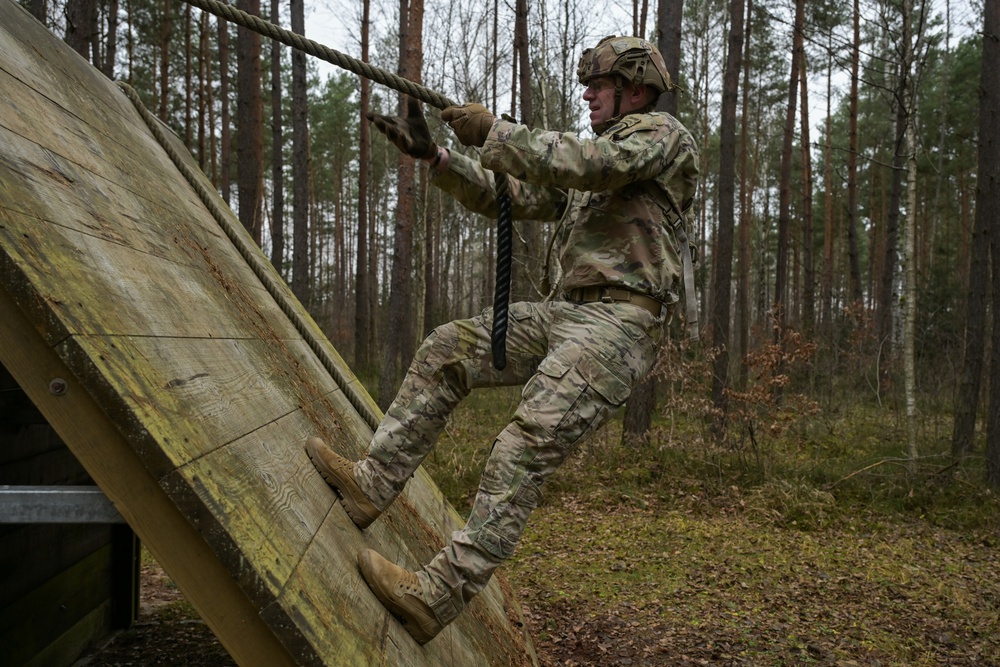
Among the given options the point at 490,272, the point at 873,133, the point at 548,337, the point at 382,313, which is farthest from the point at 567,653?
the point at 873,133

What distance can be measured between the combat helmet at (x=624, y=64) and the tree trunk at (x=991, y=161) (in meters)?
6.55

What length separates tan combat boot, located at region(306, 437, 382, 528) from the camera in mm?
2502

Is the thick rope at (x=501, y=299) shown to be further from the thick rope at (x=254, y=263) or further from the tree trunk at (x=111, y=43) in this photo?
the tree trunk at (x=111, y=43)

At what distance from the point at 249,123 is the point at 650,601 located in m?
8.97

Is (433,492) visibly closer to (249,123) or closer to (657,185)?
(657,185)

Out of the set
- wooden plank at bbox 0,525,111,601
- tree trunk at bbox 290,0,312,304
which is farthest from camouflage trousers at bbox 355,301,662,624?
tree trunk at bbox 290,0,312,304

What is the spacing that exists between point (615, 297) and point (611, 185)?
42 centimetres

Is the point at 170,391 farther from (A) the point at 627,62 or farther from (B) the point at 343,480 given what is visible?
(A) the point at 627,62

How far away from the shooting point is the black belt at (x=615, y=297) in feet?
8.84

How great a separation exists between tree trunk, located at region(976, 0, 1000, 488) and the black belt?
6.66m

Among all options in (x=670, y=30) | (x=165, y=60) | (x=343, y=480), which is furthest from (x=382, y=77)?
(x=165, y=60)

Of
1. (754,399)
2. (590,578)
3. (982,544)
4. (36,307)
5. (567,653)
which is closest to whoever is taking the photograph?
(36,307)

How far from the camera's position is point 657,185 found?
108 inches

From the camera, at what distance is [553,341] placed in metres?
2.69
